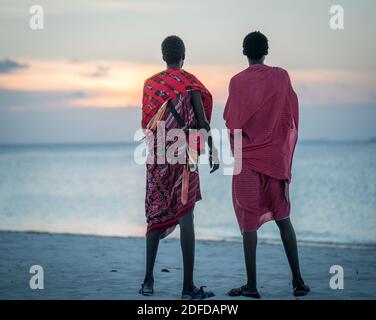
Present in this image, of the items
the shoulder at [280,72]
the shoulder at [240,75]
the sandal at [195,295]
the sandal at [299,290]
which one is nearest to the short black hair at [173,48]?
the shoulder at [240,75]

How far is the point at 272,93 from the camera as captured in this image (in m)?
5.27

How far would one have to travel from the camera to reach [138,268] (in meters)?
6.75

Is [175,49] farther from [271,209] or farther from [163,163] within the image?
[271,209]

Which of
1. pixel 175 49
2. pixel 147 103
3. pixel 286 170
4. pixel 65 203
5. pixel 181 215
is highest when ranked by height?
pixel 175 49

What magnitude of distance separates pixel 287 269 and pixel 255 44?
2388mm

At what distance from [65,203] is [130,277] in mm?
20646

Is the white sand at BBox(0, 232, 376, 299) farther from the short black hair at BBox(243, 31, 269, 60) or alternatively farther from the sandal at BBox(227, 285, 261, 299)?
the short black hair at BBox(243, 31, 269, 60)

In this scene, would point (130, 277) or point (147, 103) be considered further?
point (130, 277)

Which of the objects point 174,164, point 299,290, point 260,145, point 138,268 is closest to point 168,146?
point 174,164

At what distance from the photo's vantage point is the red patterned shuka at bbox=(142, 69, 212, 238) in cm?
531

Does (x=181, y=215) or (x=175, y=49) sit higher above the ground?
(x=175, y=49)

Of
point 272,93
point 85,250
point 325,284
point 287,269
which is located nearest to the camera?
point 272,93

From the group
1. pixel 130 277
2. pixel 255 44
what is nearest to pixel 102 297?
pixel 130 277
